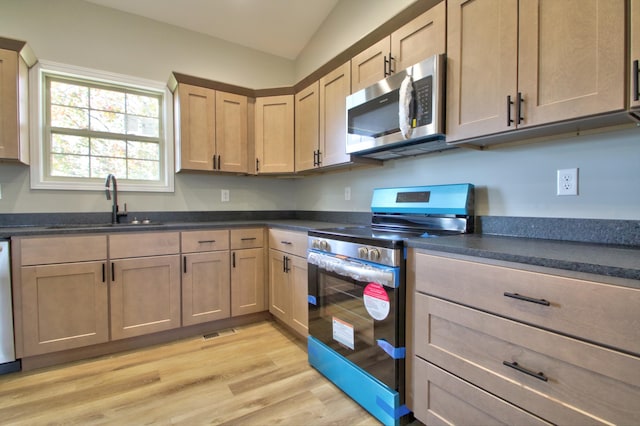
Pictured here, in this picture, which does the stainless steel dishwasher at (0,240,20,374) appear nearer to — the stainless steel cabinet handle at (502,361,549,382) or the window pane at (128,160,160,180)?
the window pane at (128,160,160,180)

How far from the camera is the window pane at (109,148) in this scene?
2.72 m

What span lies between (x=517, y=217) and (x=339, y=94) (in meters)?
1.52

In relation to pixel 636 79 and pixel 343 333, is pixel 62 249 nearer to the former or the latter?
pixel 343 333

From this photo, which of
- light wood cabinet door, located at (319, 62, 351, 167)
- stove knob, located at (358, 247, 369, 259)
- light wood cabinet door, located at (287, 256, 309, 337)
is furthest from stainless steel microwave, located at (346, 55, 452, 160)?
light wood cabinet door, located at (287, 256, 309, 337)

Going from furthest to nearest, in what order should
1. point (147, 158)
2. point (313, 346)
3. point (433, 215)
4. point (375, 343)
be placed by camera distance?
1. point (147, 158)
2. point (313, 346)
3. point (433, 215)
4. point (375, 343)

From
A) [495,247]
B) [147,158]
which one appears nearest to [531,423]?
[495,247]

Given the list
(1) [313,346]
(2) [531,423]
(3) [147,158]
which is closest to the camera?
(2) [531,423]

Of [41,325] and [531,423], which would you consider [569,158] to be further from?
Answer: [41,325]

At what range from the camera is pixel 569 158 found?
55.3 inches

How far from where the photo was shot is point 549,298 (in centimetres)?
98

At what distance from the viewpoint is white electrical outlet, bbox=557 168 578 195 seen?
1.38 m

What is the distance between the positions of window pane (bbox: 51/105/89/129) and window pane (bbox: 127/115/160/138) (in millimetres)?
330

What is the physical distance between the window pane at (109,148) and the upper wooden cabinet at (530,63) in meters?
2.79

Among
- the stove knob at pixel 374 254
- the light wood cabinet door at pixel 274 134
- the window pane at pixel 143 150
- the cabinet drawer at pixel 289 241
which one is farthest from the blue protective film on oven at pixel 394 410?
the window pane at pixel 143 150
